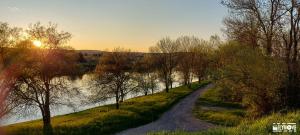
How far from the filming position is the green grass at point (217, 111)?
108ft

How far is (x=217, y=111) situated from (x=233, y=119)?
283 inches

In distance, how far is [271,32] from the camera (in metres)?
30.6

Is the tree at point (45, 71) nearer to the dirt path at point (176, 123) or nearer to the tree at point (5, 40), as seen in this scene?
the tree at point (5, 40)

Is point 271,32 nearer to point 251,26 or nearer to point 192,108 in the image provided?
point 251,26

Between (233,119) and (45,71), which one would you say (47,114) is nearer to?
(45,71)

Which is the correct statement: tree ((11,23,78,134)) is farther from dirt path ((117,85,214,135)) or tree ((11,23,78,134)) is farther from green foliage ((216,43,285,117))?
green foliage ((216,43,285,117))

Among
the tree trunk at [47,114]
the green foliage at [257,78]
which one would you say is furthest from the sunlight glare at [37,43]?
the green foliage at [257,78]

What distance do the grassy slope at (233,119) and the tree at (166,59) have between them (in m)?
12.6

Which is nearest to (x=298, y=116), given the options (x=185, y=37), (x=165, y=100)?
(x=165, y=100)

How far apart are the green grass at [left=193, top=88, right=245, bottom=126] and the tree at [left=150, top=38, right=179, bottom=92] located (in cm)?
1265

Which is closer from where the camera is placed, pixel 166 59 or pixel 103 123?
pixel 103 123

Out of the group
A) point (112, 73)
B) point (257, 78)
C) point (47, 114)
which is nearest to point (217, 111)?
point (257, 78)

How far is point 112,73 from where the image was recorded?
45688mm

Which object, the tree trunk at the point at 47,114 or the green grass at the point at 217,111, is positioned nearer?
the tree trunk at the point at 47,114
